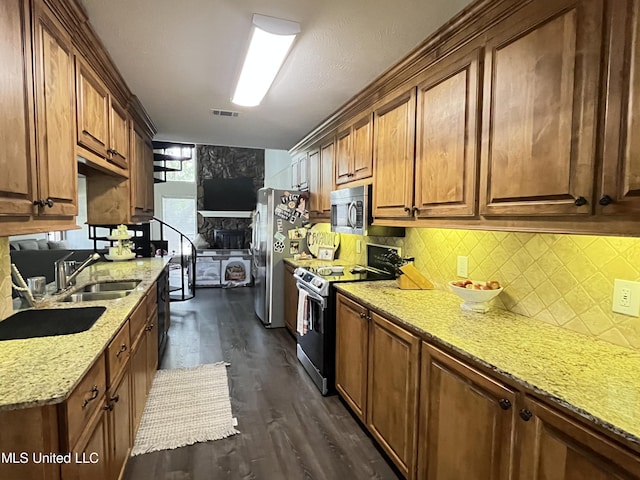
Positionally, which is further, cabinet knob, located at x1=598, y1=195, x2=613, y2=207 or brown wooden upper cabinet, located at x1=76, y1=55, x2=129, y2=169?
brown wooden upper cabinet, located at x1=76, y1=55, x2=129, y2=169

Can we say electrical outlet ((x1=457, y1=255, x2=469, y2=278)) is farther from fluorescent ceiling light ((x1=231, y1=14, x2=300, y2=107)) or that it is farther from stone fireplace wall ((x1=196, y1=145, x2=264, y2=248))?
stone fireplace wall ((x1=196, y1=145, x2=264, y2=248))

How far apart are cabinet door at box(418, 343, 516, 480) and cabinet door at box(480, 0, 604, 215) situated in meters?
0.70

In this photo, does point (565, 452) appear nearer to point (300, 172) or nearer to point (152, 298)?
point (152, 298)

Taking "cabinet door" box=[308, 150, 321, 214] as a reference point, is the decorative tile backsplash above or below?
below

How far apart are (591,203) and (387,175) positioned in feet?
4.79

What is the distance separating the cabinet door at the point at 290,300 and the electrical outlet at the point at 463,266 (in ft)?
6.81

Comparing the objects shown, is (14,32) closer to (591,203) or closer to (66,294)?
(66,294)

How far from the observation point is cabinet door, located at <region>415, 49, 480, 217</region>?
5.66ft

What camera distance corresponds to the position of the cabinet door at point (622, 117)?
1.06 m

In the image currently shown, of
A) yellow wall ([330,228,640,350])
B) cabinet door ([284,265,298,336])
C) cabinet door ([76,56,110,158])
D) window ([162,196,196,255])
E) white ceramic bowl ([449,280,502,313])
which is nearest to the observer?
yellow wall ([330,228,640,350])

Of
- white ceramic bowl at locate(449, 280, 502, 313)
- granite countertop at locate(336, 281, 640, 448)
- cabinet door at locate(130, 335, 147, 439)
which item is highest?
white ceramic bowl at locate(449, 280, 502, 313)

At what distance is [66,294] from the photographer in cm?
234

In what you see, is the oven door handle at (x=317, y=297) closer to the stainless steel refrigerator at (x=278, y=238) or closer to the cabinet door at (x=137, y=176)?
the stainless steel refrigerator at (x=278, y=238)

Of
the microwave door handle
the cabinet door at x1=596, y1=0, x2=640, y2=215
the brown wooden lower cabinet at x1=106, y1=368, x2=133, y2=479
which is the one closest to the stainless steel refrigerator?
the microwave door handle
